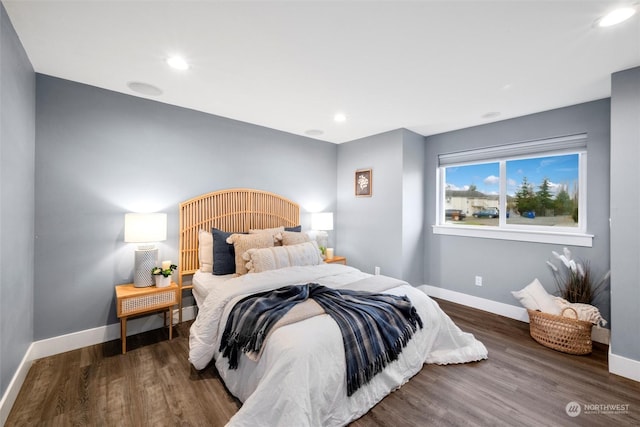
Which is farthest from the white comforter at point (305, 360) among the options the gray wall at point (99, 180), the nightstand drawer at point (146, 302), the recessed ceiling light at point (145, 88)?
the recessed ceiling light at point (145, 88)

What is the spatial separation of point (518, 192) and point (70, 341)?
202 inches

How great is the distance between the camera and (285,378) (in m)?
1.47

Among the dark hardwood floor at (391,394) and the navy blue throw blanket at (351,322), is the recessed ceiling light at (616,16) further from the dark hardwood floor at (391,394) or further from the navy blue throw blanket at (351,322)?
the dark hardwood floor at (391,394)

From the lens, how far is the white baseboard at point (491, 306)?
2.72m

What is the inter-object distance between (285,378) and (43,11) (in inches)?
101

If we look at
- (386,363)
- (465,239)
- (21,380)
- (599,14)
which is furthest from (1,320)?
(465,239)

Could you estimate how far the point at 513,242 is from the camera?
335 cm

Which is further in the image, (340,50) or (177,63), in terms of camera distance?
(177,63)

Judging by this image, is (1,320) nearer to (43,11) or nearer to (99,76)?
(43,11)

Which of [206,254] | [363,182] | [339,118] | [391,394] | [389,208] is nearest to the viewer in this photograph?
[391,394]

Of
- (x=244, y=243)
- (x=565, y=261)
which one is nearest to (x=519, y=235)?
(x=565, y=261)

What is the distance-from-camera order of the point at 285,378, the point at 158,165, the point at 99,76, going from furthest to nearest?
1. the point at 158,165
2. the point at 99,76
3. the point at 285,378

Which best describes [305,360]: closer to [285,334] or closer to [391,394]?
[285,334]

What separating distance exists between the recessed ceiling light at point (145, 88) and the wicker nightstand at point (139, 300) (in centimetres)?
192
